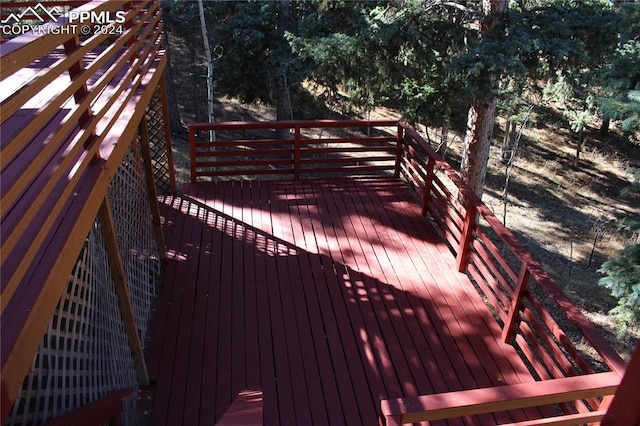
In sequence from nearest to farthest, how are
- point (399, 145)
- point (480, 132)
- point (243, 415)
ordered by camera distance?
point (243, 415)
point (399, 145)
point (480, 132)

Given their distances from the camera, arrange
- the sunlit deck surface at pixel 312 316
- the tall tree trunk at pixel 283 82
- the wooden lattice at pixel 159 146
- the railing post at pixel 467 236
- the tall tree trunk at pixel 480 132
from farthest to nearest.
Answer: the tall tree trunk at pixel 283 82
the tall tree trunk at pixel 480 132
the wooden lattice at pixel 159 146
the railing post at pixel 467 236
the sunlit deck surface at pixel 312 316

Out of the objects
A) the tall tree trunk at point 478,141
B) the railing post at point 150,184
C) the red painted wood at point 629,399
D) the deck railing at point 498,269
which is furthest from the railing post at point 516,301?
the tall tree trunk at point 478,141

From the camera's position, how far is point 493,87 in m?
6.77

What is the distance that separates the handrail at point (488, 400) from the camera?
1922 millimetres

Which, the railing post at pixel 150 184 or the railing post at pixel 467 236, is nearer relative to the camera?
the railing post at pixel 150 184

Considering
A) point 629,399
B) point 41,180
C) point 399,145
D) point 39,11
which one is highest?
point 39,11

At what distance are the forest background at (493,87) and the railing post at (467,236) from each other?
2794mm

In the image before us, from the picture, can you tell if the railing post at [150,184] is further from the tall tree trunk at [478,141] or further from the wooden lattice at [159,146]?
the tall tree trunk at [478,141]

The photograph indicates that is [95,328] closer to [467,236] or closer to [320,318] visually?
[320,318]

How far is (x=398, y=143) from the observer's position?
21.2ft

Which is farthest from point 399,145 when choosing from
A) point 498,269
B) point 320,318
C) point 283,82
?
point 283,82

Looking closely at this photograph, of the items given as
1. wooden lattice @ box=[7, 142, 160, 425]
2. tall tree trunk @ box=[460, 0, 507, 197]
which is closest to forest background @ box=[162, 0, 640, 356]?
tall tree trunk @ box=[460, 0, 507, 197]

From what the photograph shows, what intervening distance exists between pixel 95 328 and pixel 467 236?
10.6 feet

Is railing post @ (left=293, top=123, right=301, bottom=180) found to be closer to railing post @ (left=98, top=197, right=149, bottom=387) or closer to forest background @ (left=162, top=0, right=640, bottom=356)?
forest background @ (left=162, top=0, right=640, bottom=356)
